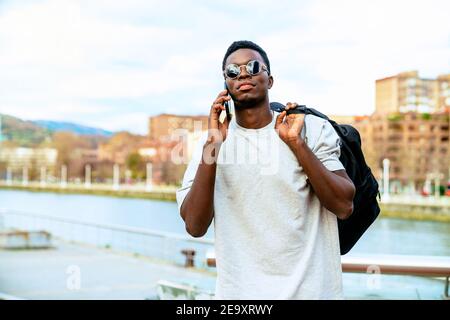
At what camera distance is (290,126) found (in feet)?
4.01

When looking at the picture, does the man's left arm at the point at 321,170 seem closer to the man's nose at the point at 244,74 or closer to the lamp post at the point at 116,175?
the man's nose at the point at 244,74

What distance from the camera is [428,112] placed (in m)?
48.1

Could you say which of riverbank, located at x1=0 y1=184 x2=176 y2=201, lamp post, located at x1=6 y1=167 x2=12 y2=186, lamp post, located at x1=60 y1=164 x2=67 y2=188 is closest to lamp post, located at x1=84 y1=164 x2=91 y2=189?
riverbank, located at x1=0 y1=184 x2=176 y2=201

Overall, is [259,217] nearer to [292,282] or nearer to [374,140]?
[292,282]

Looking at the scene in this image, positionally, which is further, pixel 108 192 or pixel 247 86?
pixel 108 192

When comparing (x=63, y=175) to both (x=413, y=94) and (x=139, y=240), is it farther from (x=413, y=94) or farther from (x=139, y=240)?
(x=139, y=240)

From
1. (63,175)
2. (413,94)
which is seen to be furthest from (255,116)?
(63,175)

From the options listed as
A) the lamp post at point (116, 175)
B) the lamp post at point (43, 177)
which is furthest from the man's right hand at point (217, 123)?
the lamp post at point (43, 177)

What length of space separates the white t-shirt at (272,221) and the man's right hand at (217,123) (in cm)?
3

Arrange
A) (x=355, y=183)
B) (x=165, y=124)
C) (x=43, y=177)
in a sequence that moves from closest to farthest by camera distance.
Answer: (x=355, y=183), (x=165, y=124), (x=43, y=177)

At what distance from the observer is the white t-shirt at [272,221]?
1226mm

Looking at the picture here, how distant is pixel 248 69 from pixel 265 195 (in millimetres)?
242
